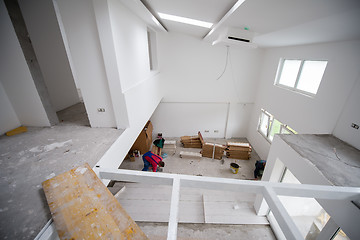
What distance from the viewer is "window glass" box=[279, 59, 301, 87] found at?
427 centimetres

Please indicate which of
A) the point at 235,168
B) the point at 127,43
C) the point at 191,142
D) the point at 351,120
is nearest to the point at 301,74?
the point at 351,120

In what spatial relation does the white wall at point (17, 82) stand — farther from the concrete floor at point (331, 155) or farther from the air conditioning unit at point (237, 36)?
the concrete floor at point (331, 155)

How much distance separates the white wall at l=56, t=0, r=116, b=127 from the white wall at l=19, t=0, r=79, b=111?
4.30ft

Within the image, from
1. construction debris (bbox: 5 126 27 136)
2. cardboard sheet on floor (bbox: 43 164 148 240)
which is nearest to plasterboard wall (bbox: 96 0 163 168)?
cardboard sheet on floor (bbox: 43 164 148 240)

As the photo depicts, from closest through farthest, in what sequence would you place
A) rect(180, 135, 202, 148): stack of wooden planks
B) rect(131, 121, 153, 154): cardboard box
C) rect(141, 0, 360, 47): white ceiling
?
1. rect(141, 0, 360, 47): white ceiling
2. rect(131, 121, 153, 154): cardboard box
3. rect(180, 135, 202, 148): stack of wooden planks

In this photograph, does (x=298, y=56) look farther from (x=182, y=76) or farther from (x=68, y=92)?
(x=68, y=92)

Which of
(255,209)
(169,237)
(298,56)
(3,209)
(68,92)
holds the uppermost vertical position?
(298,56)

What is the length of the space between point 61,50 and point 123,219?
3899mm

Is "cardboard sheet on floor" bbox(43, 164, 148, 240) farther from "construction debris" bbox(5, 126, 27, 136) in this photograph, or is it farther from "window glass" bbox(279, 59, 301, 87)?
"window glass" bbox(279, 59, 301, 87)

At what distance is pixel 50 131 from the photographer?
2.41 metres

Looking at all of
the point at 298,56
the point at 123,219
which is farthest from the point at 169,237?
the point at 298,56

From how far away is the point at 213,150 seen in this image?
565cm

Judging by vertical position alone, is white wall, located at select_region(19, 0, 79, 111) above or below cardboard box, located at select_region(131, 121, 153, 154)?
above

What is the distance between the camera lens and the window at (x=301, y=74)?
11.6 feet
